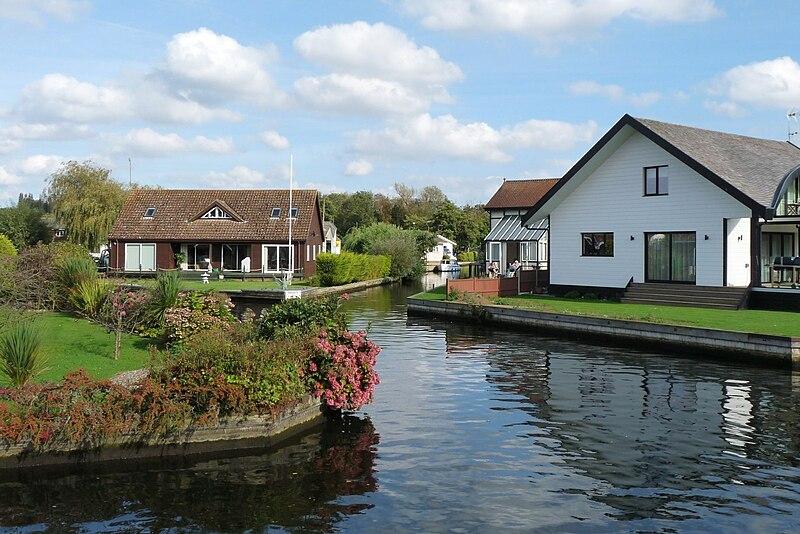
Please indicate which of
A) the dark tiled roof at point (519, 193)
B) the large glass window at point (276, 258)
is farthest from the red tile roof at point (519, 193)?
the large glass window at point (276, 258)

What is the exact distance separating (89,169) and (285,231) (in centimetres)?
2879

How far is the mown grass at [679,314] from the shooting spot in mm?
20891

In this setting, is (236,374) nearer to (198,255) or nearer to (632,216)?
(632,216)

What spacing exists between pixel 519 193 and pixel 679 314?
122 ft

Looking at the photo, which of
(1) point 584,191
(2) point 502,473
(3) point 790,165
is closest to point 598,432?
(2) point 502,473

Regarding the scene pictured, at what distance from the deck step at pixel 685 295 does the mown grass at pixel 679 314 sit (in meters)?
0.79

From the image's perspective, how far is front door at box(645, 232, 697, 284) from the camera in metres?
28.9

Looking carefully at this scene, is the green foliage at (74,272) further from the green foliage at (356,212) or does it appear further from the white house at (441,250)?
the green foliage at (356,212)

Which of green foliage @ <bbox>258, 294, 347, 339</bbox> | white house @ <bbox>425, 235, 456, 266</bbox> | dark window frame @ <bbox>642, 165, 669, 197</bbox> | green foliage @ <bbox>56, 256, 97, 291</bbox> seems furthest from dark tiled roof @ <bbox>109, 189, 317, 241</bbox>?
green foliage @ <bbox>258, 294, 347, 339</bbox>

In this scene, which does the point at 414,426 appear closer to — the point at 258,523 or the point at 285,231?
the point at 258,523

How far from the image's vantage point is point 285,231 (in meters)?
51.6

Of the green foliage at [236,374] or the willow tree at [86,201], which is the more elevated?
the willow tree at [86,201]

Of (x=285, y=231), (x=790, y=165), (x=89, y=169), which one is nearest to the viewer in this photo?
(x=790, y=165)

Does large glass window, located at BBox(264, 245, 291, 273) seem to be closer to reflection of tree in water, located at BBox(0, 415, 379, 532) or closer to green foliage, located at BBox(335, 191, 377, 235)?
reflection of tree in water, located at BBox(0, 415, 379, 532)
